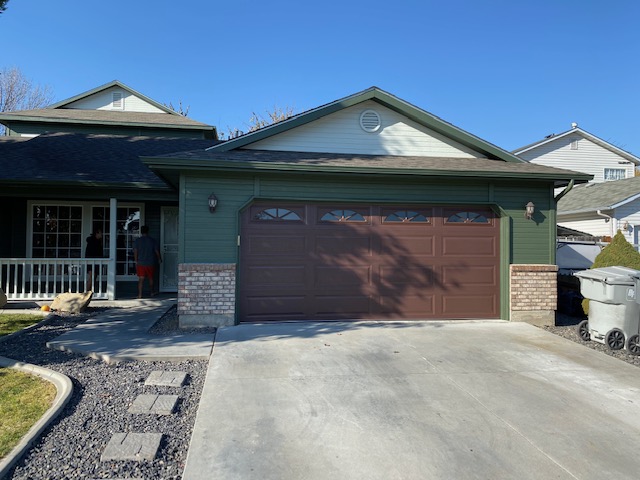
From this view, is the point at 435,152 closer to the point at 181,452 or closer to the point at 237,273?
the point at 237,273

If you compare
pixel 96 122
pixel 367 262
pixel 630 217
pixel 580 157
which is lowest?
pixel 367 262

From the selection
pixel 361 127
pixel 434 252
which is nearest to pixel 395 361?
pixel 434 252

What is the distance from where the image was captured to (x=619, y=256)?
8.20 m

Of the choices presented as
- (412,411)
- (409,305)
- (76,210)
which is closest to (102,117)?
(76,210)

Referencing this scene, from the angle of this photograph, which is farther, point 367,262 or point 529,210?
point 529,210

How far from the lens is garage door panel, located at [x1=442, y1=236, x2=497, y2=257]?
27.3ft

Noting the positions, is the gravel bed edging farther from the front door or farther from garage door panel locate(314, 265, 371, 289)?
the front door

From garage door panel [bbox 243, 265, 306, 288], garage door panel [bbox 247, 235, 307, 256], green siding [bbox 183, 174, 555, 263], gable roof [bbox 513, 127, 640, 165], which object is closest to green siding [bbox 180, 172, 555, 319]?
green siding [bbox 183, 174, 555, 263]

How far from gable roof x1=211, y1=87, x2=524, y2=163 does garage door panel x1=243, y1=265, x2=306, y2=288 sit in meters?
2.30

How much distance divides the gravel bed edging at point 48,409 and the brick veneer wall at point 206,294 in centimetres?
248

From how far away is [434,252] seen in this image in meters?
8.28

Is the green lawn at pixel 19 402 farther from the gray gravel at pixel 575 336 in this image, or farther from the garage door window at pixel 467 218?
the gray gravel at pixel 575 336

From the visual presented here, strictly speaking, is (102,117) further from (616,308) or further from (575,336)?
(616,308)

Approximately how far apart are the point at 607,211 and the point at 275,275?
14.7m
